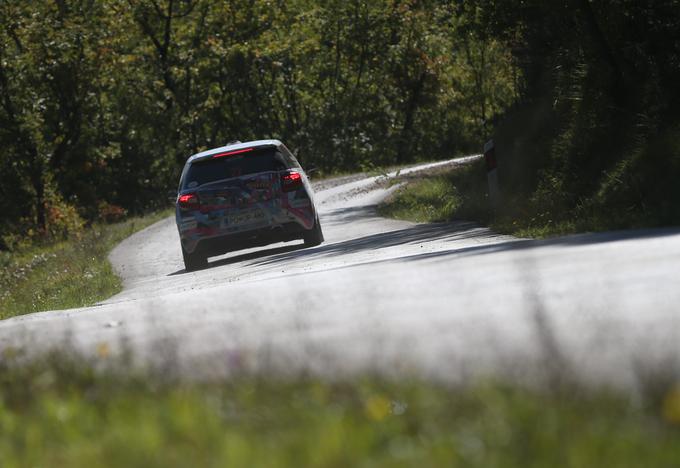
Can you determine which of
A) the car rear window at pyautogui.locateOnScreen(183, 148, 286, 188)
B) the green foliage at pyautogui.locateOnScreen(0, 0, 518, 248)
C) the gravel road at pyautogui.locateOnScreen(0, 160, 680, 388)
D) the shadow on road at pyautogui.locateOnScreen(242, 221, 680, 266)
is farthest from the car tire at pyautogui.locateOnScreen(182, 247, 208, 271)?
the green foliage at pyautogui.locateOnScreen(0, 0, 518, 248)

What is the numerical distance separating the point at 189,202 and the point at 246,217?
775 mm

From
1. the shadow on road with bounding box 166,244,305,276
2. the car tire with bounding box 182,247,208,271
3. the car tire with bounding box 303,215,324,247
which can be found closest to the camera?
the car tire with bounding box 182,247,208,271

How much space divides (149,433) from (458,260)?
5.10 meters

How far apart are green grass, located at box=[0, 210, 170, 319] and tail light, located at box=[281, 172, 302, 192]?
8.18ft

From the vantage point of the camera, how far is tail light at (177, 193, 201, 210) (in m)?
16.4

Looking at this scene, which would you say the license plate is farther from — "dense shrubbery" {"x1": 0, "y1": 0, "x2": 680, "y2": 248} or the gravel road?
the gravel road

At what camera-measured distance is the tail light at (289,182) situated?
16516mm

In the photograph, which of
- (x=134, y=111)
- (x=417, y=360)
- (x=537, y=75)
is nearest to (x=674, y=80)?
(x=537, y=75)

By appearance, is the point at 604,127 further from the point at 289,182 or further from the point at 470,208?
the point at 289,182

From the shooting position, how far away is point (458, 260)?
852 centimetres

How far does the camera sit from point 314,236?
17.2m

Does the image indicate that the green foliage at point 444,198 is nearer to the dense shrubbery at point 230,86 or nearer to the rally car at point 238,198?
the dense shrubbery at point 230,86

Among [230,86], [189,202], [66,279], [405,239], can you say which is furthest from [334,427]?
[230,86]

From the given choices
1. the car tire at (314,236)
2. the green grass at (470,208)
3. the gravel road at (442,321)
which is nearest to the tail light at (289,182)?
the car tire at (314,236)
